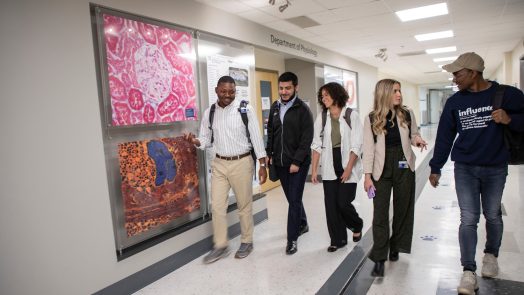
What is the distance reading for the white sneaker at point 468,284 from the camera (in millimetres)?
2285

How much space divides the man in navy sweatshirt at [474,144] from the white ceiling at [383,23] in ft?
7.84

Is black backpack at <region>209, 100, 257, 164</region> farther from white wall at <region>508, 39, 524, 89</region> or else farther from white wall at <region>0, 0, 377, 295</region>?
white wall at <region>508, 39, 524, 89</region>

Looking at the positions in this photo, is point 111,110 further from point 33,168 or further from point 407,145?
point 407,145

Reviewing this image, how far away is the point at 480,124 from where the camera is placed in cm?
228

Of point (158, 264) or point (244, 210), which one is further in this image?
point (244, 210)

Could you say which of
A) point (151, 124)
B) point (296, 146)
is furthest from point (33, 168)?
point (296, 146)

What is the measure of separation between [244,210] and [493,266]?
2.08m

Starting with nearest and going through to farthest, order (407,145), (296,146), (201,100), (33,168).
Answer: (33,168), (407,145), (296,146), (201,100)

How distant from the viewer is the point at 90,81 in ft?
8.39

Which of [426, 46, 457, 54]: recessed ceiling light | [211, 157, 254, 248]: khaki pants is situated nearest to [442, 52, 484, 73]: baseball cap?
[211, 157, 254, 248]: khaki pants

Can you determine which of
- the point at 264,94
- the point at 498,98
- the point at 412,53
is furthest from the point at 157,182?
the point at 412,53

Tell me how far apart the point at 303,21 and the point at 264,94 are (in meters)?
1.76

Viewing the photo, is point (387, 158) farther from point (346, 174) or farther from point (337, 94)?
point (337, 94)

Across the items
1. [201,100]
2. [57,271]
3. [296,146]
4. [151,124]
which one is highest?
[201,100]
